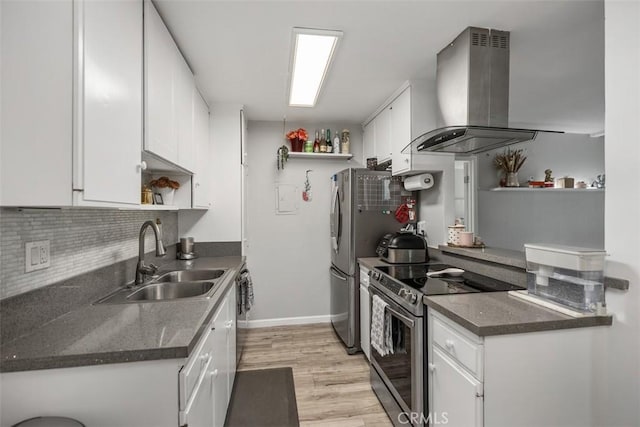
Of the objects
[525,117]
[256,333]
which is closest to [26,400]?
[256,333]

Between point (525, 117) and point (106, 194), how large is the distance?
171 inches

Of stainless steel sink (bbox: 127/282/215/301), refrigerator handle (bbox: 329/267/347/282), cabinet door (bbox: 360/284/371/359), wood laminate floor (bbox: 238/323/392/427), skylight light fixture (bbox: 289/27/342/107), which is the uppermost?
skylight light fixture (bbox: 289/27/342/107)

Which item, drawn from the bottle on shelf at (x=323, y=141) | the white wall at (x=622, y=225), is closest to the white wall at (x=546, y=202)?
the bottle on shelf at (x=323, y=141)

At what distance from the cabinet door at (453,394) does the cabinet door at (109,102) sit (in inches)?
63.2

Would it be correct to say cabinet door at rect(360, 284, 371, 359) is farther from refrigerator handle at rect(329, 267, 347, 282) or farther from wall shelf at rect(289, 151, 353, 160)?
wall shelf at rect(289, 151, 353, 160)

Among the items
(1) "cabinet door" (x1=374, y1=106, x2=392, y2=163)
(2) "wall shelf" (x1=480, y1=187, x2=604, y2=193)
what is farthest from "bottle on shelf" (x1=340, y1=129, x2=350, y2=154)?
(2) "wall shelf" (x1=480, y1=187, x2=604, y2=193)

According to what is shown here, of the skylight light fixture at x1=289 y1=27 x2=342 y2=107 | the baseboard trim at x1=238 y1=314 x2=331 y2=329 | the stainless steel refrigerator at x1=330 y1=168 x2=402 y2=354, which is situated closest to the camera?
the skylight light fixture at x1=289 y1=27 x2=342 y2=107

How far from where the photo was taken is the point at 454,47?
6.20 feet

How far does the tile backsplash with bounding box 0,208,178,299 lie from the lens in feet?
3.34

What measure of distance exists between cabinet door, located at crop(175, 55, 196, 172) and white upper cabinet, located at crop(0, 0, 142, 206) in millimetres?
883

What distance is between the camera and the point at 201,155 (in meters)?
2.56

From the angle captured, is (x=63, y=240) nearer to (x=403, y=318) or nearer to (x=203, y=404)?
(x=203, y=404)

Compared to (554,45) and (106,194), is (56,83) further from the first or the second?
(554,45)

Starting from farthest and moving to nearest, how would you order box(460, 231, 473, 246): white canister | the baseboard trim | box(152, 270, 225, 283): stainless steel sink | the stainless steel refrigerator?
1. the baseboard trim
2. the stainless steel refrigerator
3. box(460, 231, 473, 246): white canister
4. box(152, 270, 225, 283): stainless steel sink
